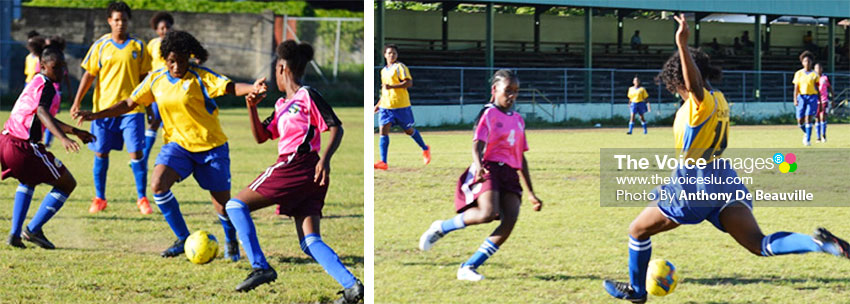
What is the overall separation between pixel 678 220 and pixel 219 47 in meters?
21.5

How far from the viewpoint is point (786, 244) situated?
395 cm

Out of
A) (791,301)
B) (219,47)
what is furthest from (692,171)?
(219,47)

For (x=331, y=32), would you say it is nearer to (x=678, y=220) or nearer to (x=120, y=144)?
(x=120, y=144)

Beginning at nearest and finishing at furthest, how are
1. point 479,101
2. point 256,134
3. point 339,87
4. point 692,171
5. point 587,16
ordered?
point 692,171 → point 256,134 → point 479,101 → point 587,16 → point 339,87

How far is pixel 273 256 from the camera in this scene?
19.0ft

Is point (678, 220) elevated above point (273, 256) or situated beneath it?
elevated above

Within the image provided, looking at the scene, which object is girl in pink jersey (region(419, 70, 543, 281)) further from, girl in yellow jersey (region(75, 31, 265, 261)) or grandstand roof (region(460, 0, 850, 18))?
grandstand roof (region(460, 0, 850, 18))

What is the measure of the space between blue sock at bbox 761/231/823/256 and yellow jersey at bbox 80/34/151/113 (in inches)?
200

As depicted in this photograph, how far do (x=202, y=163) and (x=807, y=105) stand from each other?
1129 cm

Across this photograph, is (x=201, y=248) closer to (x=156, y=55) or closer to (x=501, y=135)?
(x=501, y=135)

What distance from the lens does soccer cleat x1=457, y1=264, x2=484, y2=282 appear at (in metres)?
4.75

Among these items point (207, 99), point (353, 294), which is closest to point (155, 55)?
point (207, 99)

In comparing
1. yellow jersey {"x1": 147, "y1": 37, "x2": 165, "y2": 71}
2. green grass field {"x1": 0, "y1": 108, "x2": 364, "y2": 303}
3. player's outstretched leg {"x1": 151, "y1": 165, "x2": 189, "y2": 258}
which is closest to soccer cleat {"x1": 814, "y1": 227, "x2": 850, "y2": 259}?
green grass field {"x1": 0, "y1": 108, "x2": 364, "y2": 303}

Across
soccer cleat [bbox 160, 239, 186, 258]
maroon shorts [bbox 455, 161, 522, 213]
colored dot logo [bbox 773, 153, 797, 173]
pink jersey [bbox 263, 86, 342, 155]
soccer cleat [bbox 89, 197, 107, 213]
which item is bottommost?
soccer cleat [bbox 160, 239, 186, 258]
